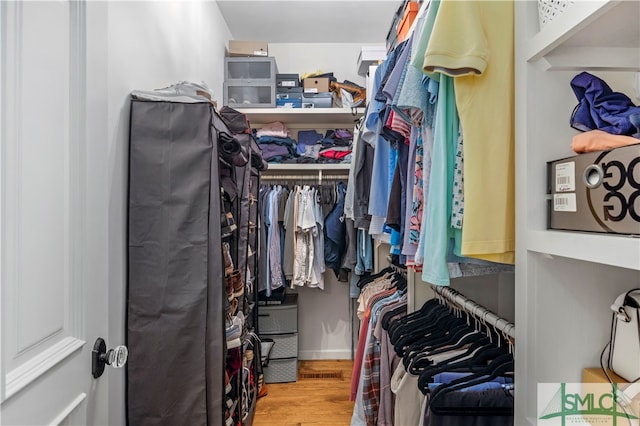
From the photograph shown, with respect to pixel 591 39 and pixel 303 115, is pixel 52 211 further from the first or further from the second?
pixel 303 115

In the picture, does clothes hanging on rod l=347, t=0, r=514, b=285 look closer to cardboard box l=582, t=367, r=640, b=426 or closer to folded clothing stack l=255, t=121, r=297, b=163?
cardboard box l=582, t=367, r=640, b=426

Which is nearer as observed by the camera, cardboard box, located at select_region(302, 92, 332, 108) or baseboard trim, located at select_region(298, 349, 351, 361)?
cardboard box, located at select_region(302, 92, 332, 108)

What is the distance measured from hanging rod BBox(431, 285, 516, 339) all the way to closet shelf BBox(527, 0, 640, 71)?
23.9 inches

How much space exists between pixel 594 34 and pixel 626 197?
309 mm

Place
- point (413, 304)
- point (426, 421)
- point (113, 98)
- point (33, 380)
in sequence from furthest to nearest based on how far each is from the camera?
point (413, 304) → point (113, 98) → point (426, 421) → point (33, 380)

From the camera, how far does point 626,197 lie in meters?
0.57

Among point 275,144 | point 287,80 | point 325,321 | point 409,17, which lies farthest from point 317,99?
Answer: point 325,321

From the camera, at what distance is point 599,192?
2.01 ft

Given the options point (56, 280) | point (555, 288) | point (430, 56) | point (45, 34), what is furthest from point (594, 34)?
point (56, 280)

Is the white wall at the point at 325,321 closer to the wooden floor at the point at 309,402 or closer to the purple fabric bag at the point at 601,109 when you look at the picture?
the wooden floor at the point at 309,402

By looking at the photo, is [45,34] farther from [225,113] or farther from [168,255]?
[225,113]

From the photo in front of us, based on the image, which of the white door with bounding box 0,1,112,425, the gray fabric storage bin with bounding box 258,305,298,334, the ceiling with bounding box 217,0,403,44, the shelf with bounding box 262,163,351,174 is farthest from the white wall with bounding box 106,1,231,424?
the gray fabric storage bin with bounding box 258,305,298,334

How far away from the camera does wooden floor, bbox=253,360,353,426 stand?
225 cm

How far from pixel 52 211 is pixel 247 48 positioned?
7.95 ft
